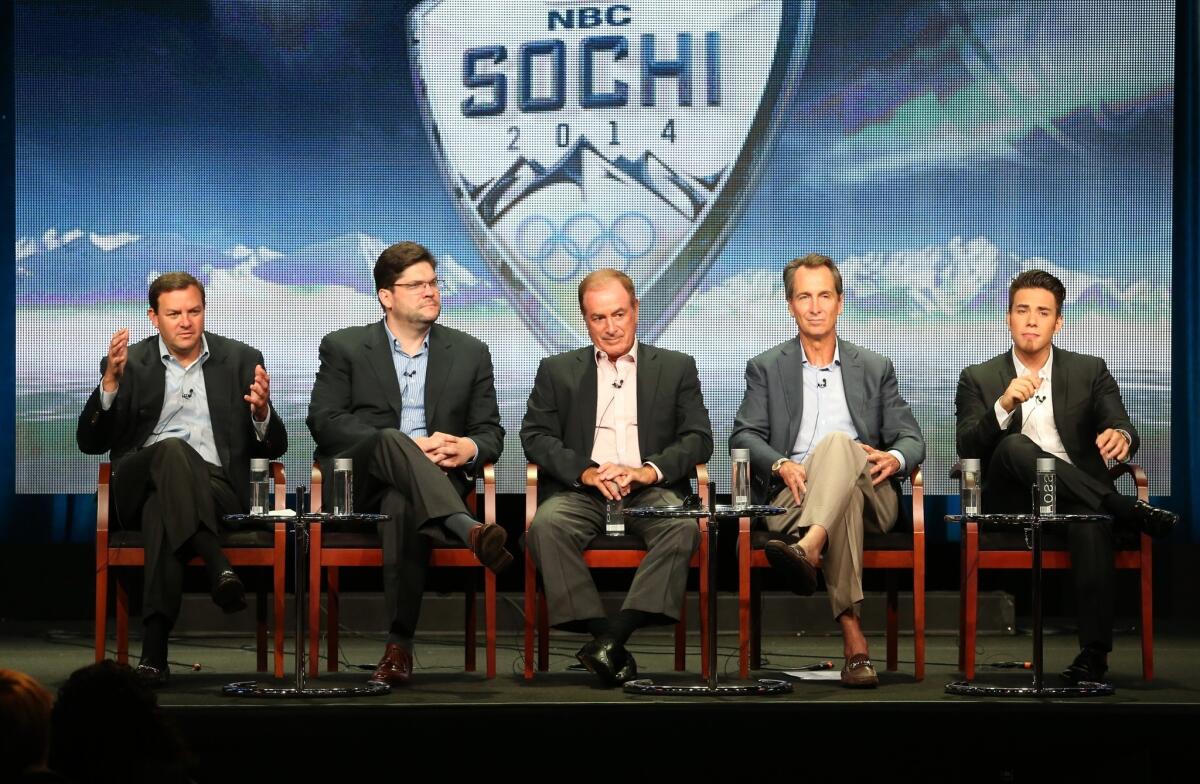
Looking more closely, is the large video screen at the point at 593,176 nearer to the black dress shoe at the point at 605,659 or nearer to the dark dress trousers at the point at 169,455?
the dark dress trousers at the point at 169,455

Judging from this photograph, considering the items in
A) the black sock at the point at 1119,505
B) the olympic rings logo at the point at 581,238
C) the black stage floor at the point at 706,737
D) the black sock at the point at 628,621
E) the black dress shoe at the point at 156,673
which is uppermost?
the olympic rings logo at the point at 581,238

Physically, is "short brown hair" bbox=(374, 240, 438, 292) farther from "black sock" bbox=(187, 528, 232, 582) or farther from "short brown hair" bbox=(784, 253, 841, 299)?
"short brown hair" bbox=(784, 253, 841, 299)

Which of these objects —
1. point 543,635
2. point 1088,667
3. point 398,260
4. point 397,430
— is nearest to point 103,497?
point 397,430

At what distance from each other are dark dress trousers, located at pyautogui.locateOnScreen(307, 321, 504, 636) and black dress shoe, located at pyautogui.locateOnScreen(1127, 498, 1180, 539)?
1952 millimetres

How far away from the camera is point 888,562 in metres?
4.89

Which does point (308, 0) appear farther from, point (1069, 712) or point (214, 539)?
point (1069, 712)

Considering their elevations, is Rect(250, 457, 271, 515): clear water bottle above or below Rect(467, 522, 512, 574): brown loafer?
above

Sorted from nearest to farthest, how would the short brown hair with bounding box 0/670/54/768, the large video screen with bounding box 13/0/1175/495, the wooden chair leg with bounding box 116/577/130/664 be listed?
the short brown hair with bounding box 0/670/54/768 → the wooden chair leg with bounding box 116/577/130/664 → the large video screen with bounding box 13/0/1175/495

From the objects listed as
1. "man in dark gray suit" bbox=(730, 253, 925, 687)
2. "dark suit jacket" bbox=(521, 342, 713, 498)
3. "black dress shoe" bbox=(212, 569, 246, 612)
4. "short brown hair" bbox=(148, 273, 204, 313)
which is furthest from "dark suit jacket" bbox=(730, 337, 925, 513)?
"short brown hair" bbox=(148, 273, 204, 313)

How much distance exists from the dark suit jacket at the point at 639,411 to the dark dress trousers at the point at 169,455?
2.70 ft

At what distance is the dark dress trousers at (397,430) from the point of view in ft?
15.7

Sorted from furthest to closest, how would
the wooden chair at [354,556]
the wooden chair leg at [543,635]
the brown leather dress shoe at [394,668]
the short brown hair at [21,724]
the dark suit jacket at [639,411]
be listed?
1. the dark suit jacket at [639,411]
2. the wooden chair leg at [543,635]
3. the wooden chair at [354,556]
4. the brown leather dress shoe at [394,668]
5. the short brown hair at [21,724]

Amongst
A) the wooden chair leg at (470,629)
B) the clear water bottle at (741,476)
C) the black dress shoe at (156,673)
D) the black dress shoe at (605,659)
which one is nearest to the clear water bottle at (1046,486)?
the clear water bottle at (741,476)

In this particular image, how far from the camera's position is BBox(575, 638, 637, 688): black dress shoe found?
4.55 metres
